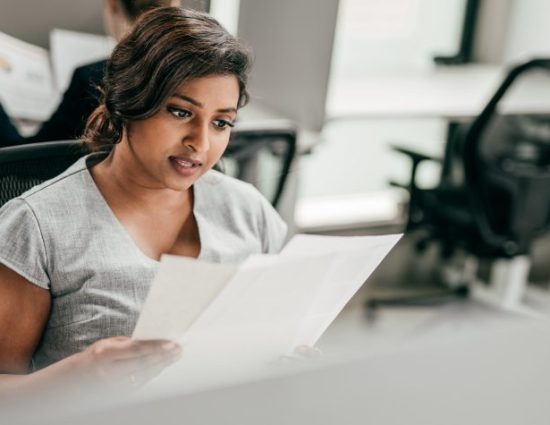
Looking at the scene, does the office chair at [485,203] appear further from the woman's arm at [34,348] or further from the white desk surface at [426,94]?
the woman's arm at [34,348]

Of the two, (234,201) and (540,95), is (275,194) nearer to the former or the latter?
(234,201)

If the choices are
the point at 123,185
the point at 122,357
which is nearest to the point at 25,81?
the point at 123,185

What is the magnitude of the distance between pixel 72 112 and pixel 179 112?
0.19 metres

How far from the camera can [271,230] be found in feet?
3.00

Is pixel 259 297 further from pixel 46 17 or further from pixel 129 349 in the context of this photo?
pixel 46 17

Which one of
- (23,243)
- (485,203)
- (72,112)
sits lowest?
(485,203)

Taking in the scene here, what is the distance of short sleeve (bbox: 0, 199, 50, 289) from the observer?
2.37ft

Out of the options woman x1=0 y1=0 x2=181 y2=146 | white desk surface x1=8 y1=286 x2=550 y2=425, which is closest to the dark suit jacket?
woman x1=0 y1=0 x2=181 y2=146

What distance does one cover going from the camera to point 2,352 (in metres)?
0.75

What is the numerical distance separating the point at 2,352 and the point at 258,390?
55 centimetres

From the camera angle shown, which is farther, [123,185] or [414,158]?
[414,158]

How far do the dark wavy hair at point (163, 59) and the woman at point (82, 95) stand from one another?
0.10 ft

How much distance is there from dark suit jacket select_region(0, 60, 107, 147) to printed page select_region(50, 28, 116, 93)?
0.07 feet

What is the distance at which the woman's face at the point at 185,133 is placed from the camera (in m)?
0.75
